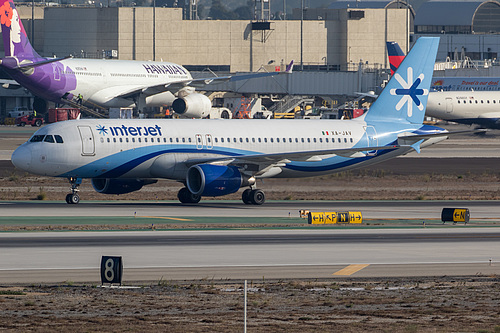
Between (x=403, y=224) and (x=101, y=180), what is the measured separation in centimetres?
1656

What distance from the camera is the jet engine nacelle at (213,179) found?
150 ft

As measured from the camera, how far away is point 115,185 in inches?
1902

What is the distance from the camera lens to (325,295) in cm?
2431

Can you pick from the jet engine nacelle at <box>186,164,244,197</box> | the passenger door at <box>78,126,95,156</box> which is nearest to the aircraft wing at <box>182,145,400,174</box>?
the jet engine nacelle at <box>186,164,244,197</box>

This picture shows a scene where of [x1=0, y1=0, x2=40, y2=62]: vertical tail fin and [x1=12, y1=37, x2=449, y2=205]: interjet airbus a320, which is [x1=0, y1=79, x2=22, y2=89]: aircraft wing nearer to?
[x1=0, y1=0, x2=40, y2=62]: vertical tail fin

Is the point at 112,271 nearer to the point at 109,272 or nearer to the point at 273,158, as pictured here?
the point at 109,272

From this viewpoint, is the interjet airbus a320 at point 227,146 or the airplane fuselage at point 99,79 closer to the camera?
the interjet airbus a320 at point 227,146

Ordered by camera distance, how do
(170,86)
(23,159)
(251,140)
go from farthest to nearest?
1. (170,86)
2. (251,140)
3. (23,159)

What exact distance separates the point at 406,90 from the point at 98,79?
59.8 meters

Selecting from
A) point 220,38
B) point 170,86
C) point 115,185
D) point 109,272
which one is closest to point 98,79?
point 170,86

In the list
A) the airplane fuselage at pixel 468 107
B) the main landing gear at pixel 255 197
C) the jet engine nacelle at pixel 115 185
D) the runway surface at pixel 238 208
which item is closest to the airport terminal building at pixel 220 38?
the airplane fuselage at pixel 468 107

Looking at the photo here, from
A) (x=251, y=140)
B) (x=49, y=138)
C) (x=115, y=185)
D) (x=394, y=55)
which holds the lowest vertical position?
(x=115, y=185)

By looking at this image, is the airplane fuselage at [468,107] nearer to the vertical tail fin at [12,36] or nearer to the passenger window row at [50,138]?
the vertical tail fin at [12,36]

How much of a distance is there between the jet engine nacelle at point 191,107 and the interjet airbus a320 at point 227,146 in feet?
156
